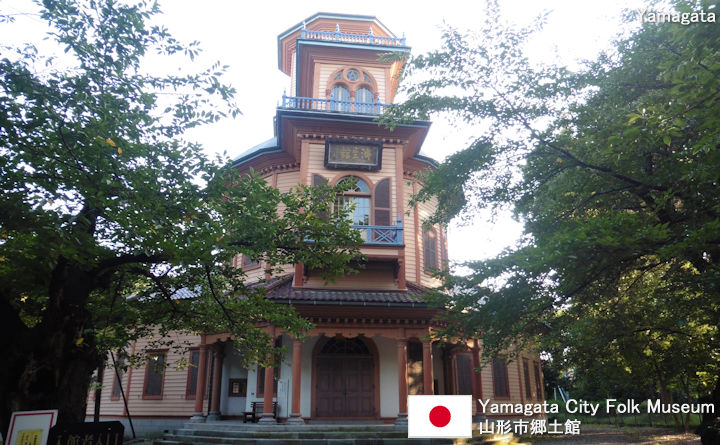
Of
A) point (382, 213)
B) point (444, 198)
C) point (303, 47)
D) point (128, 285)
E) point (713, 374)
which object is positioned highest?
point (303, 47)

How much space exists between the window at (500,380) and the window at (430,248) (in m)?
5.33

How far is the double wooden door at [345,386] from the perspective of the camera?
1638 cm

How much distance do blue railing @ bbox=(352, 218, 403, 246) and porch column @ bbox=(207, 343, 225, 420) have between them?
24.3 feet

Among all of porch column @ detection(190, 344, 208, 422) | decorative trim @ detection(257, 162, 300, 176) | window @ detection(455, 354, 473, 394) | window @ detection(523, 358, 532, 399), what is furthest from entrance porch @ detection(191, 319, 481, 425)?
decorative trim @ detection(257, 162, 300, 176)

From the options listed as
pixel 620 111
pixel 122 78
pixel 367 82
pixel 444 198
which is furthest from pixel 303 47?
pixel 620 111

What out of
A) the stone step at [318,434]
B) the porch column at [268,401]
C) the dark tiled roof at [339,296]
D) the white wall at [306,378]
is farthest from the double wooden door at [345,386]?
the stone step at [318,434]

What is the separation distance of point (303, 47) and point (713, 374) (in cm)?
1888

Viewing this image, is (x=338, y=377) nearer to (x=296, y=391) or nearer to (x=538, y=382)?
(x=296, y=391)

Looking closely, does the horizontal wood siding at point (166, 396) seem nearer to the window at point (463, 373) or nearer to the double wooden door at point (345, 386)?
the double wooden door at point (345, 386)

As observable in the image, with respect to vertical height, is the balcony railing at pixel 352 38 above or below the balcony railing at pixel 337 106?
above

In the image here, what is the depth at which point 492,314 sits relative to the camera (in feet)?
30.7

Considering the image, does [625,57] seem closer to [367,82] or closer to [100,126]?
[100,126]

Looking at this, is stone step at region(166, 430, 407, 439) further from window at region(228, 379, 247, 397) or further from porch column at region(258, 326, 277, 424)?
window at region(228, 379, 247, 397)

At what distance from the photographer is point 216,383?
1836 centimetres
